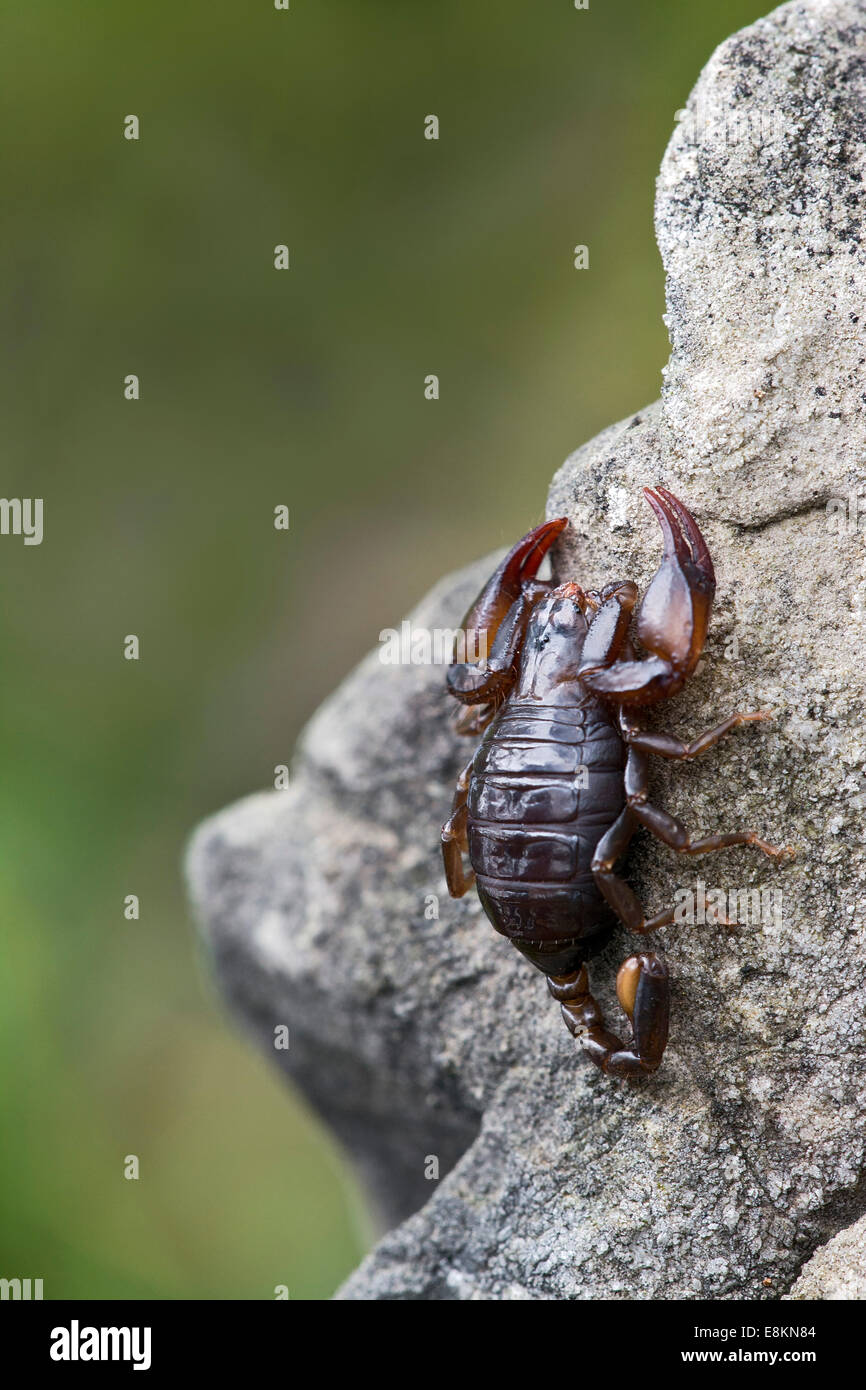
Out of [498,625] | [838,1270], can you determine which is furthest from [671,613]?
[838,1270]

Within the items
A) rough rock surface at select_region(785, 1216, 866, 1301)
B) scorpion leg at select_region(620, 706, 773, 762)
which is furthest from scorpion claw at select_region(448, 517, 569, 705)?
rough rock surface at select_region(785, 1216, 866, 1301)

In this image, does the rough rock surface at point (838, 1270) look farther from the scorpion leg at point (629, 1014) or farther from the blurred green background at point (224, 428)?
the blurred green background at point (224, 428)

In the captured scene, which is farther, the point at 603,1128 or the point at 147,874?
the point at 147,874

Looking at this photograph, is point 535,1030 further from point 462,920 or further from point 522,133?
point 522,133

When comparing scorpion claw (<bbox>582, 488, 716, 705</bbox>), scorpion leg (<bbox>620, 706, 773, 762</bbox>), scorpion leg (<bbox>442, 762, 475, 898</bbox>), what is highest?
scorpion claw (<bbox>582, 488, 716, 705</bbox>)

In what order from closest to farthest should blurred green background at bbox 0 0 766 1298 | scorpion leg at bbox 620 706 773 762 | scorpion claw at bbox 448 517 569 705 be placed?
scorpion leg at bbox 620 706 773 762 < scorpion claw at bbox 448 517 569 705 < blurred green background at bbox 0 0 766 1298

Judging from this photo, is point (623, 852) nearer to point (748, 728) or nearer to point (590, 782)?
point (590, 782)

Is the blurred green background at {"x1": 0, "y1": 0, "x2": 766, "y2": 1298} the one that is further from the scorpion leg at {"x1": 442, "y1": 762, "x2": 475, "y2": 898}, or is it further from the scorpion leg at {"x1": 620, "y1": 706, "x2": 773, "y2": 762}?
the scorpion leg at {"x1": 620, "y1": 706, "x2": 773, "y2": 762}

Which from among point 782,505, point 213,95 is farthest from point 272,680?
point 782,505
